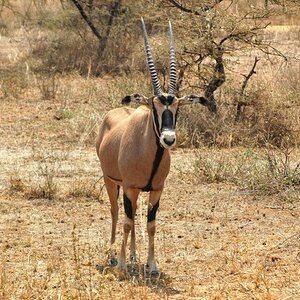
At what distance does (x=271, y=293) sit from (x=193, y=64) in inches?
323

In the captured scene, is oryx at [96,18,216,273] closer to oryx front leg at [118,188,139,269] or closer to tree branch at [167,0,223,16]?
oryx front leg at [118,188,139,269]

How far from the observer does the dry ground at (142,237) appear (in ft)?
22.1

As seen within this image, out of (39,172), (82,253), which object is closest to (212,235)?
(82,253)

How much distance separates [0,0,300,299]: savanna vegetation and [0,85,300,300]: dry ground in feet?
0.06

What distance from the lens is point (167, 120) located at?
684cm

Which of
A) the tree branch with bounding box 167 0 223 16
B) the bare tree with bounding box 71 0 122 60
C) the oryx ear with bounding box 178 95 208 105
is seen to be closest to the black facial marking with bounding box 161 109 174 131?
the oryx ear with bounding box 178 95 208 105

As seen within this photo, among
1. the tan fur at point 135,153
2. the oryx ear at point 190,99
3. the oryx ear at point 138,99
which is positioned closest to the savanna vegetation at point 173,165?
the tan fur at point 135,153

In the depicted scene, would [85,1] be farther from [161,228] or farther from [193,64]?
[161,228]

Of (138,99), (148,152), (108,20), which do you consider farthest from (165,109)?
(108,20)

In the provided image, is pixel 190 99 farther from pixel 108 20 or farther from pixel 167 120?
pixel 108 20

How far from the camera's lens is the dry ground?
22.1ft

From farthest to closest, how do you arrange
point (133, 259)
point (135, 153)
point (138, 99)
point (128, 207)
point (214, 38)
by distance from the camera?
point (214, 38) < point (133, 259) < point (128, 207) < point (135, 153) < point (138, 99)

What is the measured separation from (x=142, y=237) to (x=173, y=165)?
3.90 m

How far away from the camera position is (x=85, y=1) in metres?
22.5
